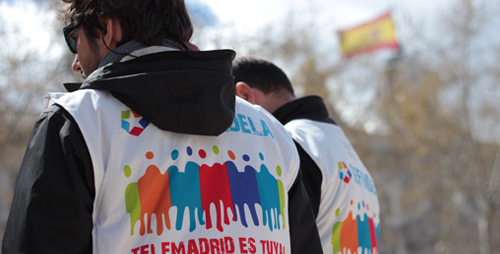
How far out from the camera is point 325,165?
3094mm

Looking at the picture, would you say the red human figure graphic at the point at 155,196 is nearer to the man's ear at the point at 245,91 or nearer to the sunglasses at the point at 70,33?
the sunglasses at the point at 70,33

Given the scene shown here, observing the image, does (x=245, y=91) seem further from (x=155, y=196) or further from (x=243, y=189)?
(x=155, y=196)

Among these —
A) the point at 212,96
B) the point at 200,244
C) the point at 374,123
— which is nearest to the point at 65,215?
the point at 200,244

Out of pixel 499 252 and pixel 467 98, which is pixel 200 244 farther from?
pixel 499 252

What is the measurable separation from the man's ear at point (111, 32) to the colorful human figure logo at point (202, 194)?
0.41 meters

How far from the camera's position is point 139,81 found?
181 cm

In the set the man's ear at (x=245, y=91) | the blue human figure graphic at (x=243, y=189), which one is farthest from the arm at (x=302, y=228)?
the man's ear at (x=245, y=91)

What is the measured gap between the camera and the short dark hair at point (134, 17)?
6.35 ft

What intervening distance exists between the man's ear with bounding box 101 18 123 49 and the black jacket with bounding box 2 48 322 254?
0.49ft

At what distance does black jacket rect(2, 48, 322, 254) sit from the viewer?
1604 mm

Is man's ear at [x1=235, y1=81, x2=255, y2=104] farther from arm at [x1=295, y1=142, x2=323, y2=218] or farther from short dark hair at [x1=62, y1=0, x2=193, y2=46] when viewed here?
short dark hair at [x1=62, y1=0, x2=193, y2=46]

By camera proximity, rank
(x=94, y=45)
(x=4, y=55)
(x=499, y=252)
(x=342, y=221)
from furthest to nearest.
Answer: (x=499, y=252), (x=4, y=55), (x=342, y=221), (x=94, y=45)

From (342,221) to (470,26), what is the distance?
19282 millimetres

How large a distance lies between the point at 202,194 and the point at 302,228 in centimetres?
49
